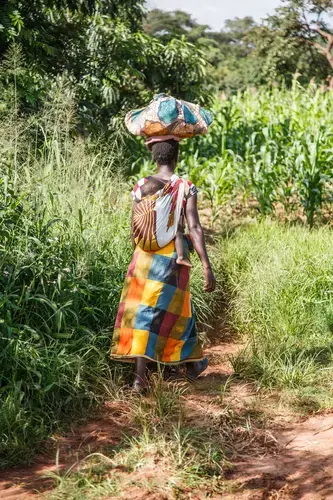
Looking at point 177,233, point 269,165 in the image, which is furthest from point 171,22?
point 177,233

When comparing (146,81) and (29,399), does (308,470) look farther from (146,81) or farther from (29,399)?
(146,81)

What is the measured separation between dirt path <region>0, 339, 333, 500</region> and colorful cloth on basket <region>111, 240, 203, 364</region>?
31 centimetres

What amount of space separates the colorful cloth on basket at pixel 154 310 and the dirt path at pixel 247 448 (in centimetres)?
31

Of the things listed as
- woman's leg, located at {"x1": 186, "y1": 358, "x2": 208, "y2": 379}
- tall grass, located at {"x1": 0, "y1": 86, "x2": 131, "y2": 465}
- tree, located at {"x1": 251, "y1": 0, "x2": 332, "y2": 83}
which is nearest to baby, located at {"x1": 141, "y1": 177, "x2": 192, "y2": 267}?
tall grass, located at {"x1": 0, "y1": 86, "x2": 131, "y2": 465}

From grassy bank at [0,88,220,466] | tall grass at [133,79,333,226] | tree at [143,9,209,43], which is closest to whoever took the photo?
grassy bank at [0,88,220,466]

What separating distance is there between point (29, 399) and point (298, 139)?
5.53 meters

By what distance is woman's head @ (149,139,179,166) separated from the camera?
3.91m

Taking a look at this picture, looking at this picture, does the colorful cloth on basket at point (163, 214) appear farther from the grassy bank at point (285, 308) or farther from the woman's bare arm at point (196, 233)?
the grassy bank at point (285, 308)

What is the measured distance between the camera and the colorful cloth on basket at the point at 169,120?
3.87 metres

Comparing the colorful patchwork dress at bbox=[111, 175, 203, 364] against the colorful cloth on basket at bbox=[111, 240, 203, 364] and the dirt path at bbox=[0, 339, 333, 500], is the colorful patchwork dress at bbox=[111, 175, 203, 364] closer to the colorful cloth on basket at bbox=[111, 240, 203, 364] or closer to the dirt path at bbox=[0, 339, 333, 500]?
the colorful cloth on basket at bbox=[111, 240, 203, 364]

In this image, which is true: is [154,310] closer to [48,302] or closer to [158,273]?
[158,273]

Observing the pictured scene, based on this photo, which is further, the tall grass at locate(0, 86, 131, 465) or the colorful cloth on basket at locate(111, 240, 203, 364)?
the colorful cloth on basket at locate(111, 240, 203, 364)

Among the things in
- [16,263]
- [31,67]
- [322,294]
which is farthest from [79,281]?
[31,67]

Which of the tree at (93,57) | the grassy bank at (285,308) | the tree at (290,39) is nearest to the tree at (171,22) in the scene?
the tree at (290,39)
